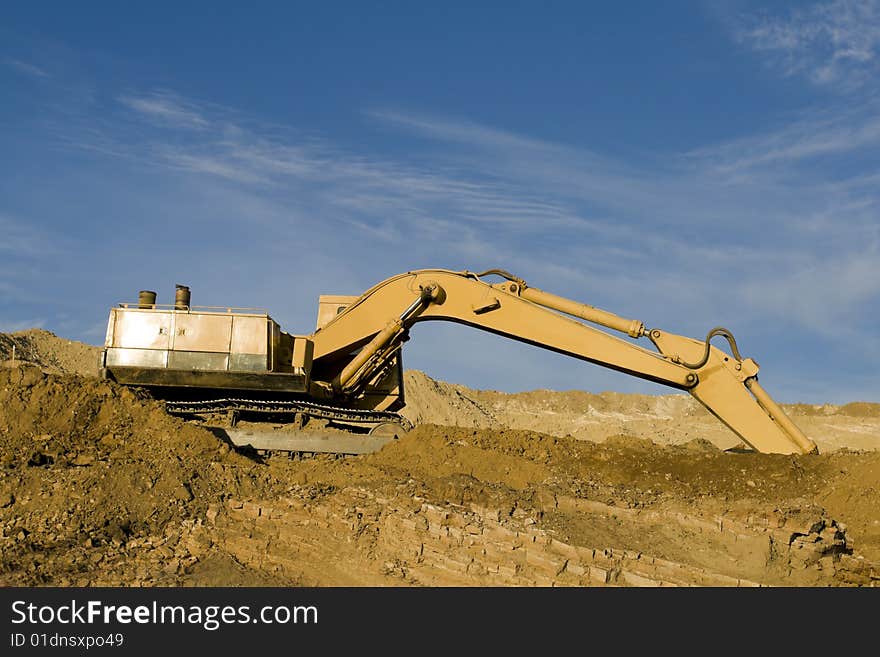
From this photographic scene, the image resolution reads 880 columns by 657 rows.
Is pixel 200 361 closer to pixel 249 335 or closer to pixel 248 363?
pixel 248 363

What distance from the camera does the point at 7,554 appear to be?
32.3ft

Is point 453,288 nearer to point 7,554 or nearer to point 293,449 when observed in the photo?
point 293,449

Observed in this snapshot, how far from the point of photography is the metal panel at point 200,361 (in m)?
15.5

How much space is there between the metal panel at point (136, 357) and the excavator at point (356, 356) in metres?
0.02

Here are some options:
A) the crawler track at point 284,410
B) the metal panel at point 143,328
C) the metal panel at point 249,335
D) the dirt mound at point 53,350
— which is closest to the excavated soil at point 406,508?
the crawler track at point 284,410

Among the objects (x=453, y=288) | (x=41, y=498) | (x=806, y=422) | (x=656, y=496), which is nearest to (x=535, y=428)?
(x=806, y=422)

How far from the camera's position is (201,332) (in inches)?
614

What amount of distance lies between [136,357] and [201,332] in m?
1.10

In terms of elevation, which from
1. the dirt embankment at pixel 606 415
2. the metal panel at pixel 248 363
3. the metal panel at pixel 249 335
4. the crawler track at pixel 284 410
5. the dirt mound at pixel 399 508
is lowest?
the dirt mound at pixel 399 508

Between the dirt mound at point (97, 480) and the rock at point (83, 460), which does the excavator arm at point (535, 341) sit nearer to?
the dirt mound at point (97, 480)

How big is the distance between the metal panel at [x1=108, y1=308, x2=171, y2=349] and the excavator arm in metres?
2.41

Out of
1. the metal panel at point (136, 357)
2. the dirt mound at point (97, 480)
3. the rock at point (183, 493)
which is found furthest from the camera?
the metal panel at point (136, 357)

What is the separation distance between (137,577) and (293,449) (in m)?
5.65

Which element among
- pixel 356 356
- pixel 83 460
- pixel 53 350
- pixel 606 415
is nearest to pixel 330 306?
pixel 356 356
